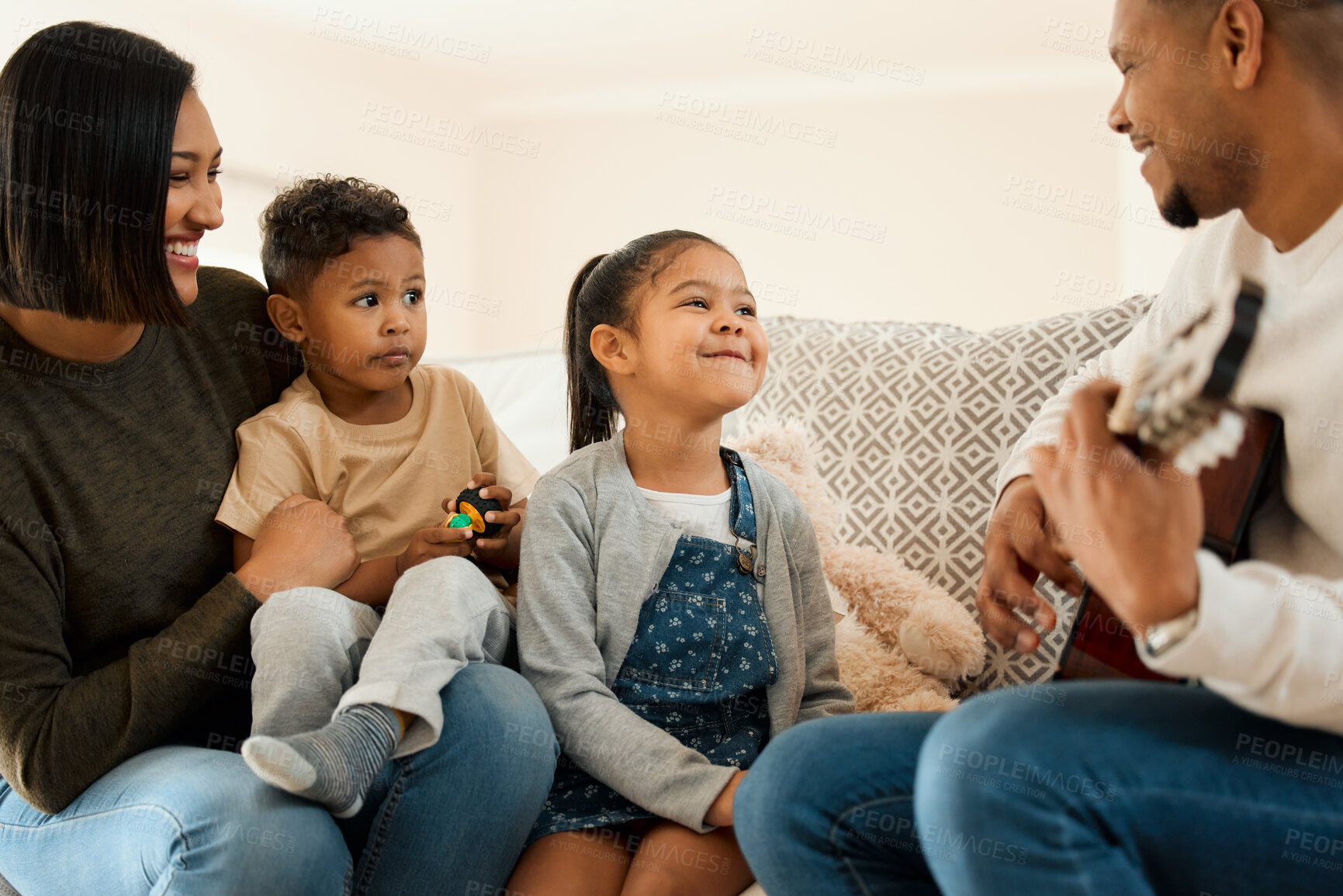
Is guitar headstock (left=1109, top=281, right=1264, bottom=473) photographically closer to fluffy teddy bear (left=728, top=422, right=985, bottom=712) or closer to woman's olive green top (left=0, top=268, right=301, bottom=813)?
fluffy teddy bear (left=728, top=422, right=985, bottom=712)

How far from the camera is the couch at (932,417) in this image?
4.78 ft

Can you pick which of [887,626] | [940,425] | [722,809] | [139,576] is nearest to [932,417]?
[940,425]

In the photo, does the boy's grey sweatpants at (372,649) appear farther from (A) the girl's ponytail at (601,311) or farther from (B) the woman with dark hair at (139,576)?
(A) the girl's ponytail at (601,311)

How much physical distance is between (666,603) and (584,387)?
44 cm

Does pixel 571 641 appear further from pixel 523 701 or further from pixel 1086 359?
pixel 1086 359

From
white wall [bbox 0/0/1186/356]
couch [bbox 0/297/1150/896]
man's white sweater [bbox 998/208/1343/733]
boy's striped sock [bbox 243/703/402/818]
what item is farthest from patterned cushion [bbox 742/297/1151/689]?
white wall [bbox 0/0/1186/356]

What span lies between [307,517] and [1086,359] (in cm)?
112

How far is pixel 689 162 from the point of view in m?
3.46

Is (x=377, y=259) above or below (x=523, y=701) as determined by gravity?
above

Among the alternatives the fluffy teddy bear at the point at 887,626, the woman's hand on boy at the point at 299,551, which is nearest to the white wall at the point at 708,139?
the fluffy teddy bear at the point at 887,626

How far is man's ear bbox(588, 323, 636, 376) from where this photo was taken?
1390 millimetres

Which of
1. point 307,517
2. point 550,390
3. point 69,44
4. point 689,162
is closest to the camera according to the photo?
point 69,44

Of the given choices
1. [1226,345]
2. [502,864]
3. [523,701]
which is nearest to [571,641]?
[523,701]

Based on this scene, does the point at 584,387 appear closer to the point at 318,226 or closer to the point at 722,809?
the point at 318,226
